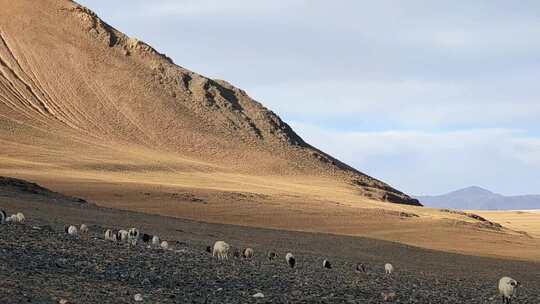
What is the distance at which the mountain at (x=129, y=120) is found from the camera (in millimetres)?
77562

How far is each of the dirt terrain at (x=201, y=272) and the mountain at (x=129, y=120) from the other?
33085 mm

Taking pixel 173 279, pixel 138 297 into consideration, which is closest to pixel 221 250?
pixel 173 279

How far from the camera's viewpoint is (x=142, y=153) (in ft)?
284

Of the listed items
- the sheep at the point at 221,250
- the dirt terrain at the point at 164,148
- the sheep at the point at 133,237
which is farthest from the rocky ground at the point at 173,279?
the dirt terrain at the point at 164,148

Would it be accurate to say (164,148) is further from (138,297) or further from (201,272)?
(138,297)

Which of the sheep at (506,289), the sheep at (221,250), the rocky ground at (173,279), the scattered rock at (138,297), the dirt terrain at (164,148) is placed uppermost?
the dirt terrain at (164,148)

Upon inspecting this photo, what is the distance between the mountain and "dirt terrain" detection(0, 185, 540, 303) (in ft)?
109

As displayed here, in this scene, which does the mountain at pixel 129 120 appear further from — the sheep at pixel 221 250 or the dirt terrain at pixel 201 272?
the sheep at pixel 221 250

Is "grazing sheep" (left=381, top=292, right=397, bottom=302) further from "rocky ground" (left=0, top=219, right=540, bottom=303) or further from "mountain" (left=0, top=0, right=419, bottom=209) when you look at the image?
"mountain" (left=0, top=0, right=419, bottom=209)

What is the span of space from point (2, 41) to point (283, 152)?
36079 millimetres

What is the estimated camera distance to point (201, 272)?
1852 centimetres

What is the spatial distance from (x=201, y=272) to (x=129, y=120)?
264 feet

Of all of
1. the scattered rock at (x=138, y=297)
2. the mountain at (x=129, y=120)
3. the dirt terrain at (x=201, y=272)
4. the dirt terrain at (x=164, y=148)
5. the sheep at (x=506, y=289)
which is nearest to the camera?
the scattered rock at (x=138, y=297)

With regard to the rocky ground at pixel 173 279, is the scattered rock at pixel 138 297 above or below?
below
